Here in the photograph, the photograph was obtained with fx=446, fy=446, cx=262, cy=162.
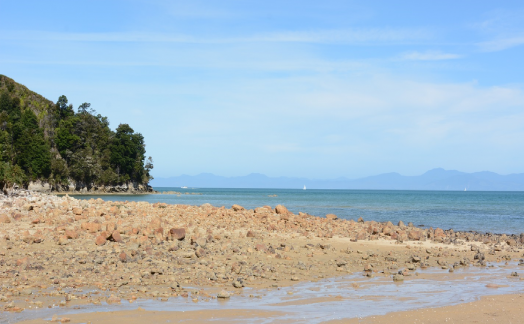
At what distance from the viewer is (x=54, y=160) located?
89.3m

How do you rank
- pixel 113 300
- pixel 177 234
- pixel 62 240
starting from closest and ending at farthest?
1. pixel 113 300
2. pixel 62 240
3. pixel 177 234

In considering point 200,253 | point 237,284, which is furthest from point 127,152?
point 237,284

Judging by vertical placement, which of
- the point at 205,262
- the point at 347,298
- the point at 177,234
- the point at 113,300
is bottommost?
the point at 347,298

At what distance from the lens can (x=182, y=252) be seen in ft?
38.8

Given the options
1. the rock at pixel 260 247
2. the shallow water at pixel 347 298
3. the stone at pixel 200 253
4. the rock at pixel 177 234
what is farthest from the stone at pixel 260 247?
the shallow water at pixel 347 298

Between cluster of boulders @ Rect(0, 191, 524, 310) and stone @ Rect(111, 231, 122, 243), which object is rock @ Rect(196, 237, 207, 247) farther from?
stone @ Rect(111, 231, 122, 243)

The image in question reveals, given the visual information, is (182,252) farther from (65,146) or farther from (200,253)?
(65,146)

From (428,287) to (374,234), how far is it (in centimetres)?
828

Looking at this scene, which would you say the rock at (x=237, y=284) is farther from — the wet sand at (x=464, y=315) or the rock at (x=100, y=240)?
the rock at (x=100, y=240)

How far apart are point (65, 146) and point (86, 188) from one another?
10.0m

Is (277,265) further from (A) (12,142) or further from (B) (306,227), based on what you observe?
(A) (12,142)

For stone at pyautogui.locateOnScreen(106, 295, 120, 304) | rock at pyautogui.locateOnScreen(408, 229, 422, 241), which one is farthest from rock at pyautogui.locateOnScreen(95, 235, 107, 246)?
rock at pyautogui.locateOnScreen(408, 229, 422, 241)

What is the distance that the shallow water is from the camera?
7.39m

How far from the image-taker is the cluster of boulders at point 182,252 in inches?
358
